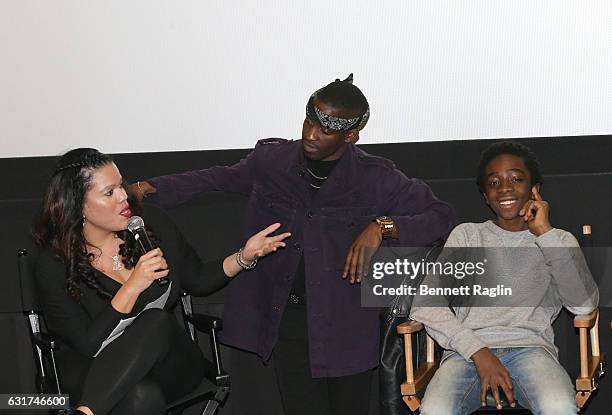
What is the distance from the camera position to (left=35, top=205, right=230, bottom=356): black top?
3.07m

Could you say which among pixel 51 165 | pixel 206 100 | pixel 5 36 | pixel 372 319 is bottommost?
pixel 372 319

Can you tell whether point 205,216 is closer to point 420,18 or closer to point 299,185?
point 299,185

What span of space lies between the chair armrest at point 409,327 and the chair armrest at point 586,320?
1.73ft

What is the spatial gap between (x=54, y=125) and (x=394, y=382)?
5.98 feet

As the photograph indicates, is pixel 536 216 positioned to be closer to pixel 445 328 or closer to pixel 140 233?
pixel 445 328

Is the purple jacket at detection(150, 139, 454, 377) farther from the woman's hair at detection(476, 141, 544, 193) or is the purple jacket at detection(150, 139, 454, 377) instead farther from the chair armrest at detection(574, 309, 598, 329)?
the chair armrest at detection(574, 309, 598, 329)

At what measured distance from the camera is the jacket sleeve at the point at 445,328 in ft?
10.5

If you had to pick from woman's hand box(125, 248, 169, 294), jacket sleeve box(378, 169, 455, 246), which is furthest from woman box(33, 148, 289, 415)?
jacket sleeve box(378, 169, 455, 246)

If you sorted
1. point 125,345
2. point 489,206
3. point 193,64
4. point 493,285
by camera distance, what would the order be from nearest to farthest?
point 125,345 < point 493,285 < point 489,206 < point 193,64

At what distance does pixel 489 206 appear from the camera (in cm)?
371

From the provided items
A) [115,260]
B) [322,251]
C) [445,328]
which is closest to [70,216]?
[115,260]

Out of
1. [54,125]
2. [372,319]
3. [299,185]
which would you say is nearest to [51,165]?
[54,125]

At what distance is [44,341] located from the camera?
3168 mm

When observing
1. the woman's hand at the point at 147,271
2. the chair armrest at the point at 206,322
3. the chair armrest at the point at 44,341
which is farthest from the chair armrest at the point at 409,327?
the chair armrest at the point at 44,341
